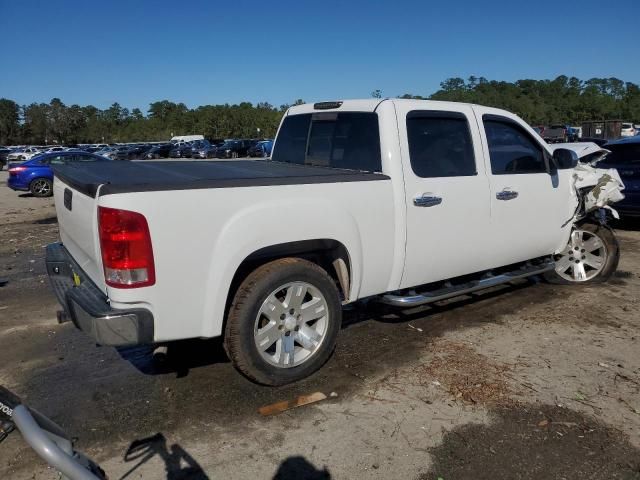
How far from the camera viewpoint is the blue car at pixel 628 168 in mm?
9266

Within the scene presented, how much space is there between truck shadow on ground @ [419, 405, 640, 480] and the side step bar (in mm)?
1095

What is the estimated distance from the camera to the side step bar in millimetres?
4234

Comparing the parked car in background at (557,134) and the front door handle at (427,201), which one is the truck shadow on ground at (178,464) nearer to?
the front door handle at (427,201)

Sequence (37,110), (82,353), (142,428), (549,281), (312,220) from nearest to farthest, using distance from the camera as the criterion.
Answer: (142,428), (312,220), (82,353), (549,281), (37,110)

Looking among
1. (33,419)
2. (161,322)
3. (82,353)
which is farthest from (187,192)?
(82,353)

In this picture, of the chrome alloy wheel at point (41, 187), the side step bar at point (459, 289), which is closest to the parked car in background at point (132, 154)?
the chrome alloy wheel at point (41, 187)

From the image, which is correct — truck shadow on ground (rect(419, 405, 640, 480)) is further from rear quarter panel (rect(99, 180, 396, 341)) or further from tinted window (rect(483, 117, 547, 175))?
tinted window (rect(483, 117, 547, 175))

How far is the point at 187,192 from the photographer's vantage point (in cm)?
310

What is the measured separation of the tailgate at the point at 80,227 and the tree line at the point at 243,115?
95.1 meters

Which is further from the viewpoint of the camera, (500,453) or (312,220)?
(312,220)

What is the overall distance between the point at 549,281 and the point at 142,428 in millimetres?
4928

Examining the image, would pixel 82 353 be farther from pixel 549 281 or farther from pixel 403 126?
pixel 549 281

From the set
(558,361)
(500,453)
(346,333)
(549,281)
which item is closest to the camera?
(500,453)

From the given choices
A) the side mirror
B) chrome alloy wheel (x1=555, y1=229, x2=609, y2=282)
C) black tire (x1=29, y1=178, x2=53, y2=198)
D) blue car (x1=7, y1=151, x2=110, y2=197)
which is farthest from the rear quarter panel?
black tire (x1=29, y1=178, x2=53, y2=198)
